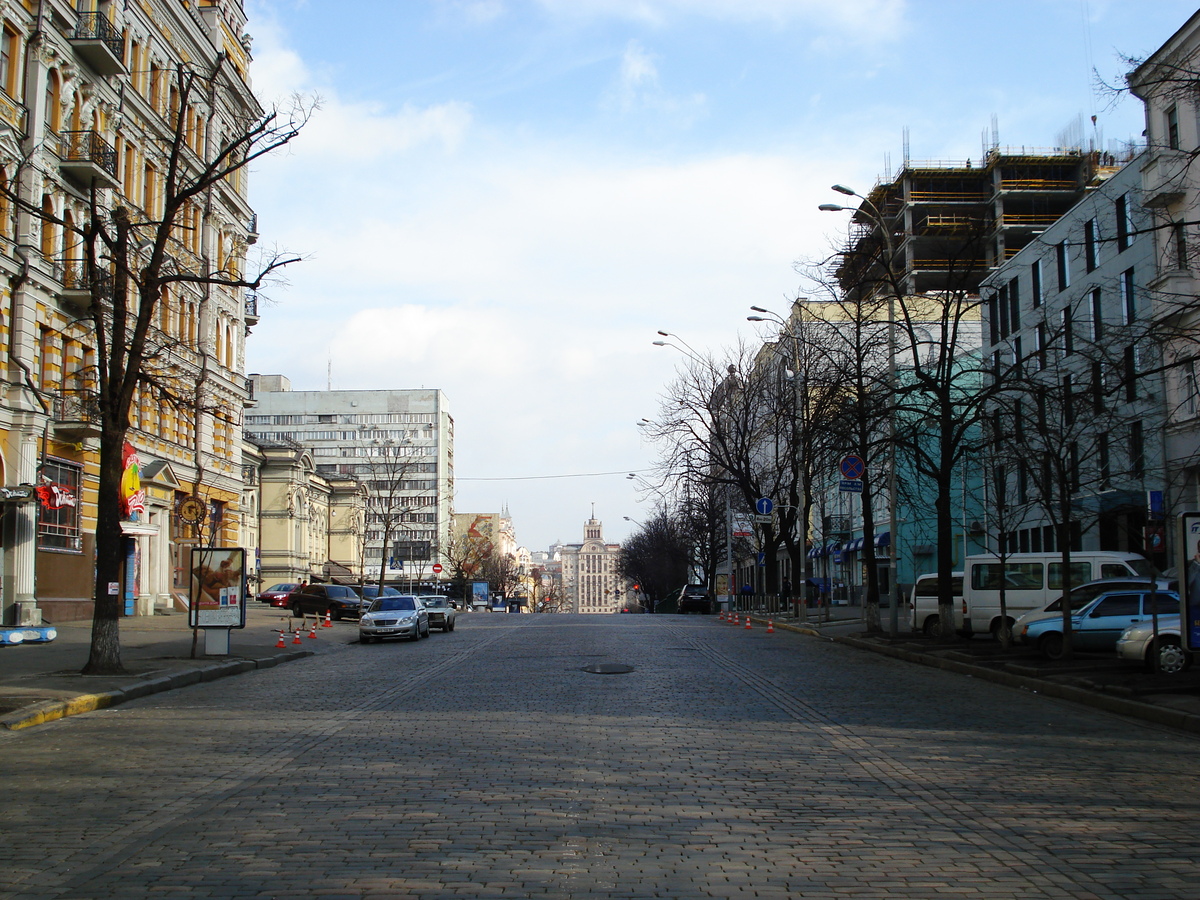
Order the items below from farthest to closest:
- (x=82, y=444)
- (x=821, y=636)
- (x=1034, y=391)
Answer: (x=82, y=444) < (x=821, y=636) < (x=1034, y=391)

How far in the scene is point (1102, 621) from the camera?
72.8ft

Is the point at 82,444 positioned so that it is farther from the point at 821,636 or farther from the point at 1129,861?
the point at 1129,861

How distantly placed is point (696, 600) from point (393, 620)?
37208mm

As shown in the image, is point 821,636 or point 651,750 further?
point 821,636

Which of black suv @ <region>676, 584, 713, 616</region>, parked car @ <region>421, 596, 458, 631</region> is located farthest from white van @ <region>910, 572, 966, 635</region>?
black suv @ <region>676, 584, 713, 616</region>

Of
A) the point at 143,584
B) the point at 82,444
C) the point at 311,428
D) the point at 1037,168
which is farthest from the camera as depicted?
the point at 311,428

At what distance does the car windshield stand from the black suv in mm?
35171

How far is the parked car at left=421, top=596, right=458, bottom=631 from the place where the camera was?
39.9 metres

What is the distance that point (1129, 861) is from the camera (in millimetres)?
6965

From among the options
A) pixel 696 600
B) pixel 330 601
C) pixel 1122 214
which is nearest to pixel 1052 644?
pixel 1122 214

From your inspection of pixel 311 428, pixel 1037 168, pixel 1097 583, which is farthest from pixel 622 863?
pixel 311 428

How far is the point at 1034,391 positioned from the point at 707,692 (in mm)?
10566

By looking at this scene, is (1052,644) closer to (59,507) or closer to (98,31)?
(59,507)

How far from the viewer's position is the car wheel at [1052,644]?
2237 centimetres
